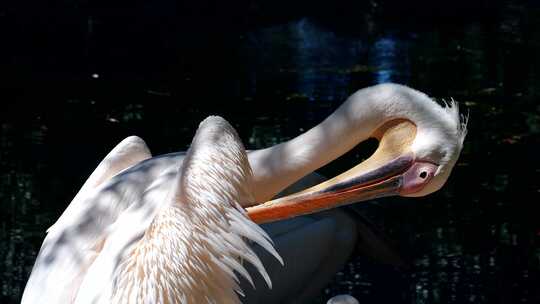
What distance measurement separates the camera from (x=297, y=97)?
8.54m

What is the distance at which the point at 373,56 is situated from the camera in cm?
1040

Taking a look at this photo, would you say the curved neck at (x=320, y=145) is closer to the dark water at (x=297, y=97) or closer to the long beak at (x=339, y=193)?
the long beak at (x=339, y=193)

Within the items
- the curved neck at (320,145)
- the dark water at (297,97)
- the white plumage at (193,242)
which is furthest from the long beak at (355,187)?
the dark water at (297,97)

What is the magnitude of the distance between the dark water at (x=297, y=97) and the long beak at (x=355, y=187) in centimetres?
120

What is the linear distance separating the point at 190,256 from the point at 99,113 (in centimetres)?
545

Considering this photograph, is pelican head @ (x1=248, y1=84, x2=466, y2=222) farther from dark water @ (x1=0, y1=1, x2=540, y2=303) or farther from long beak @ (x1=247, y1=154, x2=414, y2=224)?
dark water @ (x1=0, y1=1, x2=540, y2=303)

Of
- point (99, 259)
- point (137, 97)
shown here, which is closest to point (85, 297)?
point (99, 259)

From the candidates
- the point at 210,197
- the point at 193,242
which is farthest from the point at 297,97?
the point at 193,242

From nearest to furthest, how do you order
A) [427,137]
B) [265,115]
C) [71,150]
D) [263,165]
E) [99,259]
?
[99,259] → [427,137] → [263,165] → [71,150] → [265,115]

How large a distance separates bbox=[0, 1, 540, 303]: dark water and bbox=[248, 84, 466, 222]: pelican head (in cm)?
116

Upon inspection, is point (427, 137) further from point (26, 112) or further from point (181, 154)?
point (26, 112)

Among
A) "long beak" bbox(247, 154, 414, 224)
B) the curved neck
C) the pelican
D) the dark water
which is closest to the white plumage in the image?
the pelican

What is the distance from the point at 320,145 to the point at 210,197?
1.36 metres

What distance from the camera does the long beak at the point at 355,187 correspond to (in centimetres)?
370
